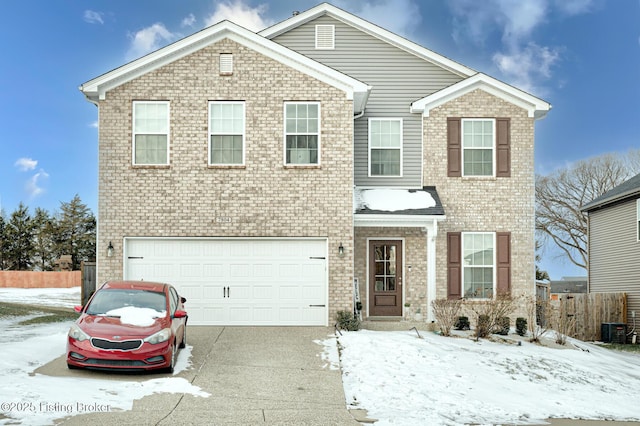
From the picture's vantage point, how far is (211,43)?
728 inches

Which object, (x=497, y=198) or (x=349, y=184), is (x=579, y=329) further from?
(x=349, y=184)

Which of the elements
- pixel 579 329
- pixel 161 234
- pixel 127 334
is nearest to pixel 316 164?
pixel 161 234

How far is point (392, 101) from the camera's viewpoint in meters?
21.6

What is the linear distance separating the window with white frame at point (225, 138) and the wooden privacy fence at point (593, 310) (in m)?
13.0

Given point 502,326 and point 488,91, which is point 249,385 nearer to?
point 502,326

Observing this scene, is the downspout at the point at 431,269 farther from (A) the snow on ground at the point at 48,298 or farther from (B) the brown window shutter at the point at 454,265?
(A) the snow on ground at the point at 48,298

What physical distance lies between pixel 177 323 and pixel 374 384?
13.2ft

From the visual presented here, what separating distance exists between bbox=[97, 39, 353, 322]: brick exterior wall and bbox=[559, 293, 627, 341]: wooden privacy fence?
35.2 feet

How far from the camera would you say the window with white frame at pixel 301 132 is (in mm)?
18422

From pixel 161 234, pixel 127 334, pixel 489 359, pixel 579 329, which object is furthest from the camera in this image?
pixel 579 329

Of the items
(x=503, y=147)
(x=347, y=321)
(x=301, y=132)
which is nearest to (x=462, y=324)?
(x=347, y=321)

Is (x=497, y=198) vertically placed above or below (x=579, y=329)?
above

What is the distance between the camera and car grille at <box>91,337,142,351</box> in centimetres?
→ 1231

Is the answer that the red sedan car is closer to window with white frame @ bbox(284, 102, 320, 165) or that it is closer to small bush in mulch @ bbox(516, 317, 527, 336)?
window with white frame @ bbox(284, 102, 320, 165)
